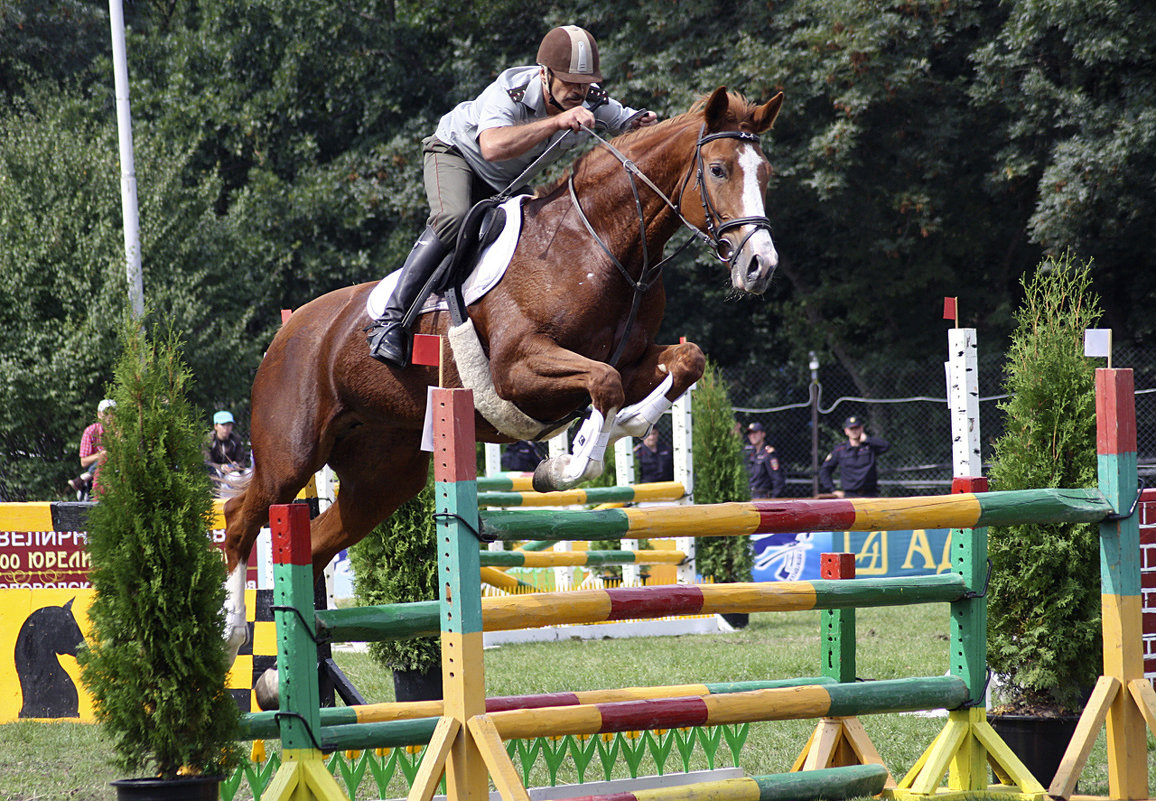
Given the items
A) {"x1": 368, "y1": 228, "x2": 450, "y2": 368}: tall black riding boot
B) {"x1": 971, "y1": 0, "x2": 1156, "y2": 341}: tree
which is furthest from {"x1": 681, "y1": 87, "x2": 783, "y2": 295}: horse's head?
{"x1": 971, "y1": 0, "x2": 1156, "y2": 341}: tree

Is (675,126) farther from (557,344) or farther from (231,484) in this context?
(231,484)

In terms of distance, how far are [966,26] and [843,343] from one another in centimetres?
496

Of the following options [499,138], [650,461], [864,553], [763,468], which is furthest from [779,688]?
[763,468]

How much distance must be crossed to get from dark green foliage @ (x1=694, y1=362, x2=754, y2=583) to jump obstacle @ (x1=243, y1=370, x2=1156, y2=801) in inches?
224

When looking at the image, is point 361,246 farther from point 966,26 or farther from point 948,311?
point 948,311

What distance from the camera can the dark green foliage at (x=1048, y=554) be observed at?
443cm

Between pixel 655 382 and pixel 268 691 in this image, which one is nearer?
pixel 655 382

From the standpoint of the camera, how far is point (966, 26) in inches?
590

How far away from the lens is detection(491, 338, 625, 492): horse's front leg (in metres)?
3.81

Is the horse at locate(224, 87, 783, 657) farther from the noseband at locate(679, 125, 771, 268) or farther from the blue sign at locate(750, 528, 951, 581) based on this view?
the blue sign at locate(750, 528, 951, 581)

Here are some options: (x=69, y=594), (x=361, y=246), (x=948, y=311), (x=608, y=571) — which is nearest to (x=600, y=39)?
(x=361, y=246)

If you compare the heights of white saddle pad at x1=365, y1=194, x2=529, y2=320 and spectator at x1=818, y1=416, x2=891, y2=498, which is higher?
white saddle pad at x1=365, y1=194, x2=529, y2=320

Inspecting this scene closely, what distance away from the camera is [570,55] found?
4203 millimetres

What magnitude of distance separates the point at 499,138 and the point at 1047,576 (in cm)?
254
